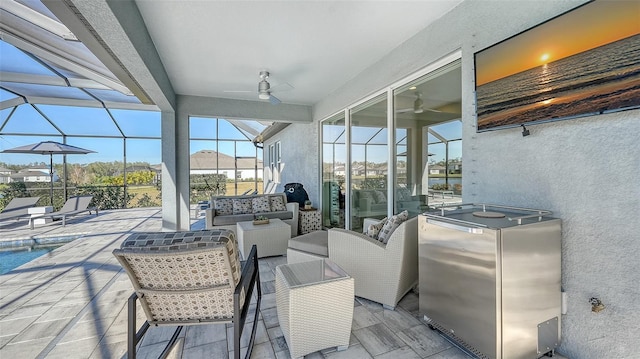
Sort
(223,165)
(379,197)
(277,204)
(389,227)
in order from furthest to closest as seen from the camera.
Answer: (223,165) → (277,204) → (379,197) → (389,227)

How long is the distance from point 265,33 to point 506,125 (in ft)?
8.86

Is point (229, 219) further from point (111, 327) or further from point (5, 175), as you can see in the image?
point (5, 175)

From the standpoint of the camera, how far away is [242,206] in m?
5.41

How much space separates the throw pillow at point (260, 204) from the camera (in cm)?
546

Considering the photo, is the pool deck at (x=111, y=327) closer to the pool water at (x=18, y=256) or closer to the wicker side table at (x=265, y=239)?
the wicker side table at (x=265, y=239)

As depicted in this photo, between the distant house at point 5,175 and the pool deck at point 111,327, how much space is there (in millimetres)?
8071

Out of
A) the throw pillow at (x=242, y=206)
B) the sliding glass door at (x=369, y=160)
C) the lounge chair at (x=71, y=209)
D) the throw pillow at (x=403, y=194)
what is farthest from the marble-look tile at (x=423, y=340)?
the lounge chair at (x=71, y=209)

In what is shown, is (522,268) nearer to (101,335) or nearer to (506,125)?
(506,125)

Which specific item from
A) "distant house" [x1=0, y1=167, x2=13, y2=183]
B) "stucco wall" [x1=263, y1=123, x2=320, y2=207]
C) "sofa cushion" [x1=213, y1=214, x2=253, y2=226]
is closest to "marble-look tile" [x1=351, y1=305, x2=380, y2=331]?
"sofa cushion" [x1=213, y1=214, x2=253, y2=226]

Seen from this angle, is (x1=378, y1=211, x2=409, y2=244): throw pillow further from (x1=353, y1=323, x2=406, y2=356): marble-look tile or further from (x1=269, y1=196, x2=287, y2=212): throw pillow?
(x1=269, y1=196, x2=287, y2=212): throw pillow

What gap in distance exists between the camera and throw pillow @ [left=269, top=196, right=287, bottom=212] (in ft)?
18.5

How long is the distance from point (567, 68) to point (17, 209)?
35.4 feet

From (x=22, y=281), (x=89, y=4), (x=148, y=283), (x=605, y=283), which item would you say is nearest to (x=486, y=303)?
(x=605, y=283)

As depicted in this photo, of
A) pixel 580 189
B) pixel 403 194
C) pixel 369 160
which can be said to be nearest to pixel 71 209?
pixel 369 160
